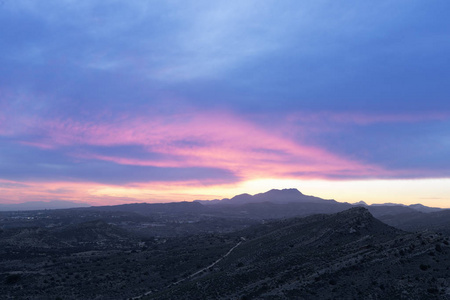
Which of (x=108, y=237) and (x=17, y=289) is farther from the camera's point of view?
(x=108, y=237)

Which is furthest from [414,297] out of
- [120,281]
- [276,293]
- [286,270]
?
[120,281]

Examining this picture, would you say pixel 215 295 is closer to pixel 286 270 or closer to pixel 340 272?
pixel 286 270

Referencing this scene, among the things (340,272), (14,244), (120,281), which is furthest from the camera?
(14,244)

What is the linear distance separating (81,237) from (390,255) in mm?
113646

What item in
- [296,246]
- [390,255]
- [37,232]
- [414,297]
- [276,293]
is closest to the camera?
[414,297]

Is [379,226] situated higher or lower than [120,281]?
higher

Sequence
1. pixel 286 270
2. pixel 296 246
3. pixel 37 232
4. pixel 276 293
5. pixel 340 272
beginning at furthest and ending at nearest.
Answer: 1. pixel 37 232
2. pixel 296 246
3. pixel 286 270
4. pixel 340 272
5. pixel 276 293

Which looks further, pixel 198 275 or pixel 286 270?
pixel 198 275

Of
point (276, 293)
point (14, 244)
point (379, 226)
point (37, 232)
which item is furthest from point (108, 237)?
point (276, 293)

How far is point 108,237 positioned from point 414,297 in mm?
118474

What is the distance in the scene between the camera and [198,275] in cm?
5441

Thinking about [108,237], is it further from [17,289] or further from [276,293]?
[276,293]

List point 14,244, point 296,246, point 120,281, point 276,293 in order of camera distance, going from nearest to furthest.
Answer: point 276,293 < point 120,281 < point 296,246 < point 14,244

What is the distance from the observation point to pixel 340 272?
114ft
